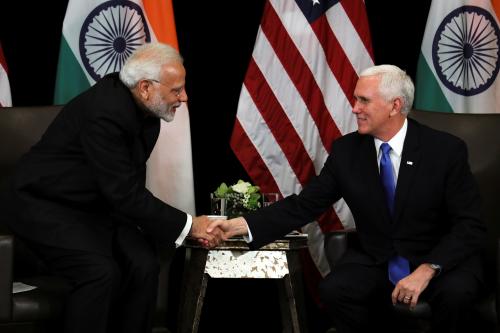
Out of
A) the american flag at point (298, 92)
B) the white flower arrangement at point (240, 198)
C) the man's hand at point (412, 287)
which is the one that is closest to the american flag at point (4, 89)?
the american flag at point (298, 92)

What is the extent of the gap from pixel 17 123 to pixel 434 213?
2023 millimetres

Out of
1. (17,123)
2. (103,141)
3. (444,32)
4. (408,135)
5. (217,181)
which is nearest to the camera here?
(103,141)

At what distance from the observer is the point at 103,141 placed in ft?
13.0

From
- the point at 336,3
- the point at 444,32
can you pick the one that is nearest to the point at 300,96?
the point at 336,3

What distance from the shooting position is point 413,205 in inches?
163

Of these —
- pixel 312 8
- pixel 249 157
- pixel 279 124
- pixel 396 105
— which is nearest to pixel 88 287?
pixel 396 105

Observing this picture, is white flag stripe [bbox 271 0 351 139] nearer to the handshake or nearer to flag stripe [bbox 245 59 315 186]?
flag stripe [bbox 245 59 315 186]

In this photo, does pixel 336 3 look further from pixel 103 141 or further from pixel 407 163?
pixel 103 141

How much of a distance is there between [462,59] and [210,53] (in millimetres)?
1460

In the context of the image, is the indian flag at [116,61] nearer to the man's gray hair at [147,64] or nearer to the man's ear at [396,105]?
the man's gray hair at [147,64]

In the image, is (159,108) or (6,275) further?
(159,108)

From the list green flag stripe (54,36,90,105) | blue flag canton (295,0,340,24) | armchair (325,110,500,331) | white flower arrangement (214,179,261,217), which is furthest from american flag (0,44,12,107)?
armchair (325,110,500,331)

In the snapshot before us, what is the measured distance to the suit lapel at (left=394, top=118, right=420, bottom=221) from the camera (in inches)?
163

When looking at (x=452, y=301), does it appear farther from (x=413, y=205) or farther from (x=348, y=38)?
(x=348, y=38)
